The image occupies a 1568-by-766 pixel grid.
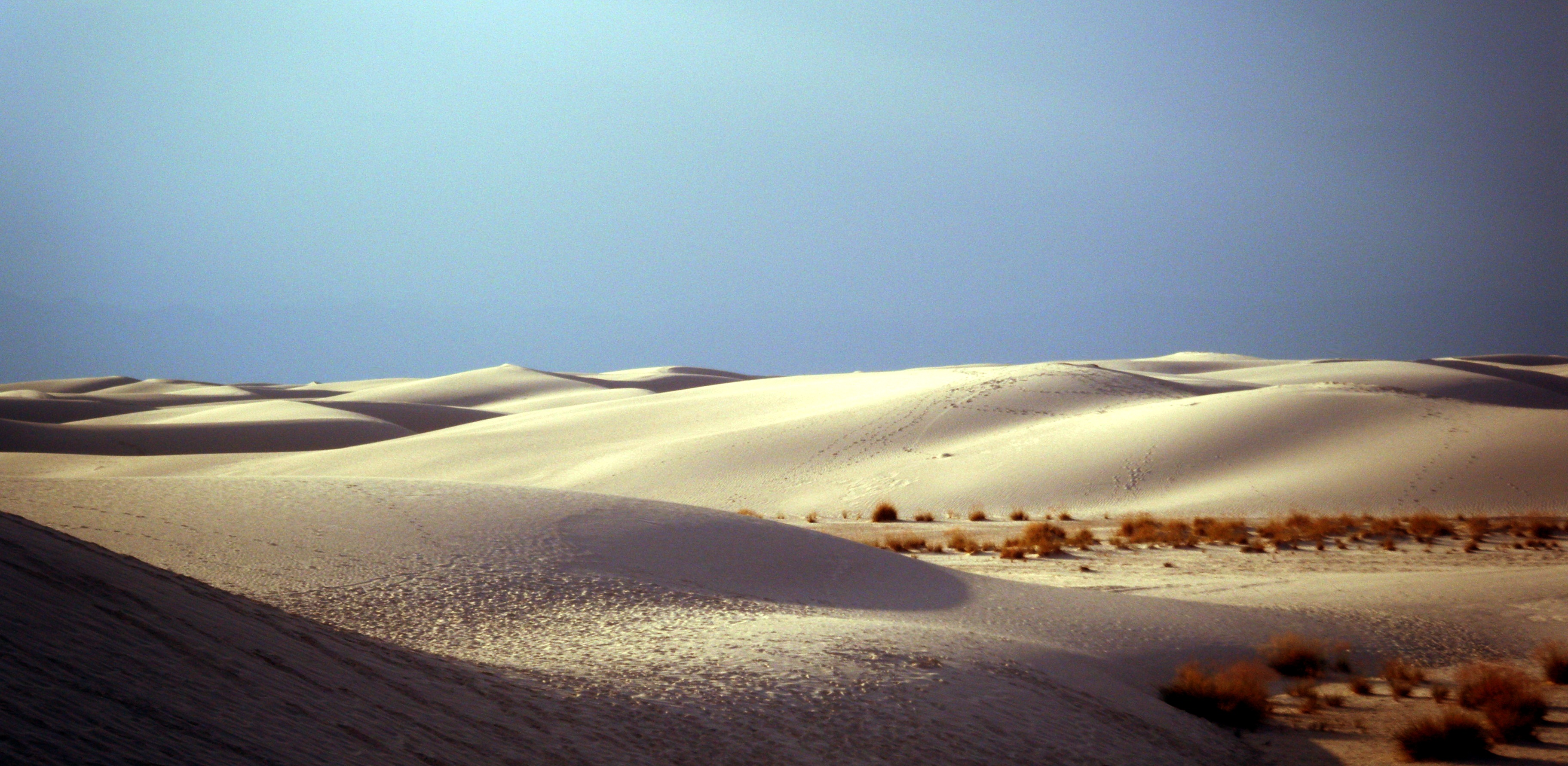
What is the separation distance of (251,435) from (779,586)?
118 feet

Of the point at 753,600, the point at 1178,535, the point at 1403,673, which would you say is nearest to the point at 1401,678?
the point at 1403,673

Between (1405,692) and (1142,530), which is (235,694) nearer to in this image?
(1405,692)

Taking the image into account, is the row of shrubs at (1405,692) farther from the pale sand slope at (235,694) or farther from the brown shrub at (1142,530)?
the brown shrub at (1142,530)

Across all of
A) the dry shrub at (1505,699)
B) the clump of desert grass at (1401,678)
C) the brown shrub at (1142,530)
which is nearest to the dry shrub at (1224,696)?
the clump of desert grass at (1401,678)

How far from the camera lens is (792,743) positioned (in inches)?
200

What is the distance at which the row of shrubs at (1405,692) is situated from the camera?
256 inches

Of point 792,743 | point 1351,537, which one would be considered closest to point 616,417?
point 1351,537

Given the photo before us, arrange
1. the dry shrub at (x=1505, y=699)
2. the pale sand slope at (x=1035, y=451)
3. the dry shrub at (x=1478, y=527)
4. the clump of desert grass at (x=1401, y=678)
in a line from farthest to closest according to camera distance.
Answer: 1. the pale sand slope at (x=1035, y=451)
2. the dry shrub at (x=1478, y=527)
3. the clump of desert grass at (x=1401, y=678)
4. the dry shrub at (x=1505, y=699)

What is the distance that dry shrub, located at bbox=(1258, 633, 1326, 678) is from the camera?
28.1 feet

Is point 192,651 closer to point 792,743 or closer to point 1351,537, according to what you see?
point 792,743

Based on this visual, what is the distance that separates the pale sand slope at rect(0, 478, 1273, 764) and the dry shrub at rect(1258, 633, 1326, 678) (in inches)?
16.6

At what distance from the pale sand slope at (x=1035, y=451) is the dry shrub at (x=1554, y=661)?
1027 centimetres

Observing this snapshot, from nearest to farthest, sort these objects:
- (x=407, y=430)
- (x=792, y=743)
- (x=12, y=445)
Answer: (x=792, y=743), (x=12, y=445), (x=407, y=430)

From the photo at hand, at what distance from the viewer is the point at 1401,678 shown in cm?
805
